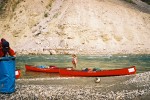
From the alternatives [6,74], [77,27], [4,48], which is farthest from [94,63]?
[6,74]

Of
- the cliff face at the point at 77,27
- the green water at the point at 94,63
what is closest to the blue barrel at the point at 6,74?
the green water at the point at 94,63

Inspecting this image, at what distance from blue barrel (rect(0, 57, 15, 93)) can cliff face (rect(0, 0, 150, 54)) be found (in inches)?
2583

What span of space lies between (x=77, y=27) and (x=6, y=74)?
7696cm

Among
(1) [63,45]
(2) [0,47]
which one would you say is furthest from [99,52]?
(2) [0,47]

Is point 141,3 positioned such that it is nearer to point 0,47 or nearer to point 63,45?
point 63,45

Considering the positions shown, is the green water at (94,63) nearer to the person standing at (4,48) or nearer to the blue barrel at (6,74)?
the person standing at (4,48)

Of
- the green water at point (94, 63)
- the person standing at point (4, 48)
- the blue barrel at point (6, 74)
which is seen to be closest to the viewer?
the blue barrel at point (6, 74)

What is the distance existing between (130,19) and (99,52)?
957 inches

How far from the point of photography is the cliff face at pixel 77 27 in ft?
287

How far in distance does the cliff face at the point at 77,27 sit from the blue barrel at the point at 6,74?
65617mm

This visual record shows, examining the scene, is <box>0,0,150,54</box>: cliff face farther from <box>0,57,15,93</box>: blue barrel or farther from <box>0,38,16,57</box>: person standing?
<box>0,57,15,93</box>: blue barrel

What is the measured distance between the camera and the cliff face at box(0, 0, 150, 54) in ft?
287

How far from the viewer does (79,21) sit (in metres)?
95.4

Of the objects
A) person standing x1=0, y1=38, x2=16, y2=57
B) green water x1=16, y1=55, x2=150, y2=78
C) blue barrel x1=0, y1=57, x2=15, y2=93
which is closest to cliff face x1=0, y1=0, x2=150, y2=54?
green water x1=16, y1=55, x2=150, y2=78
